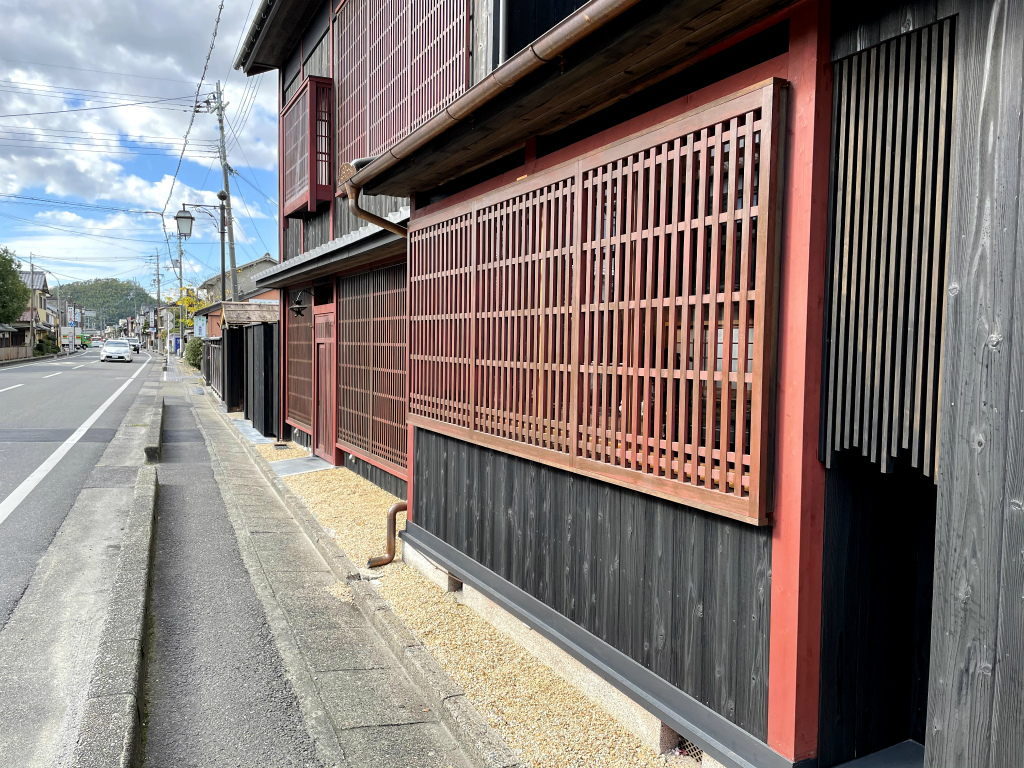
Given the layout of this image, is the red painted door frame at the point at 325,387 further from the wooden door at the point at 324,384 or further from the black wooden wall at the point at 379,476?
the black wooden wall at the point at 379,476

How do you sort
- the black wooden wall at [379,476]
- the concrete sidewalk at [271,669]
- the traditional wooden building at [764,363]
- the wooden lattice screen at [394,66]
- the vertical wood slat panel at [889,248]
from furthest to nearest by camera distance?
the black wooden wall at [379,476]
the wooden lattice screen at [394,66]
the concrete sidewalk at [271,669]
the vertical wood slat panel at [889,248]
the traditional wooden building at [764,363]

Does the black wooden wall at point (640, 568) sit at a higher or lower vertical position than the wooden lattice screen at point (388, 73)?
lower

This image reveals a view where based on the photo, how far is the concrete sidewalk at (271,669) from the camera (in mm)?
3664

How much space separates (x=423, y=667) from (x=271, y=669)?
3.45 feet

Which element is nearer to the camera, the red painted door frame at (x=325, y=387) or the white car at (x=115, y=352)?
the red painted door frame at (x=325, y=387)

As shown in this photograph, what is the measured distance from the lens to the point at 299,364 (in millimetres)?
13430

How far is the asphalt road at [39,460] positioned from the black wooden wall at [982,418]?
19.1 feet

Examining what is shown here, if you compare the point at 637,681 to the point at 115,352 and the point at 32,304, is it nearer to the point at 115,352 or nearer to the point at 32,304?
the point at 115,352

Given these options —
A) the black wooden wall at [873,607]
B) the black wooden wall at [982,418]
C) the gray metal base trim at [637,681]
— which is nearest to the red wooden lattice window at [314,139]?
the gray metal base trim at [637,681]

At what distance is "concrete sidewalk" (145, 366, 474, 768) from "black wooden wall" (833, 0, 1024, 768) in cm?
226

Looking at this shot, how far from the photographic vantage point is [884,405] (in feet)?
8.10

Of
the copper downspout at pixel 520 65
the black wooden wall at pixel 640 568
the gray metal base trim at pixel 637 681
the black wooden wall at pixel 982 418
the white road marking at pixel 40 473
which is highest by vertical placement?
Result: the copper downspout at pixel 520 65

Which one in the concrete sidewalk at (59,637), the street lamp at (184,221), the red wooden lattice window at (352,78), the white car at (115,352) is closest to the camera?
the concrete sidewalk at (59,637)

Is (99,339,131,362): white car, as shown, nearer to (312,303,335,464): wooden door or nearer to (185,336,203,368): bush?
(185,336,203,368): bush
